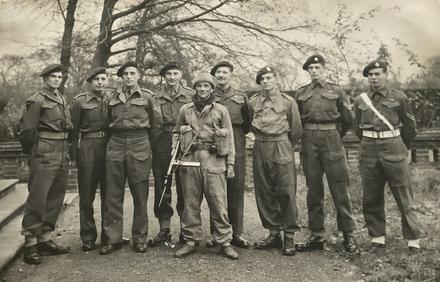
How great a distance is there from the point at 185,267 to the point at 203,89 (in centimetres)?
192

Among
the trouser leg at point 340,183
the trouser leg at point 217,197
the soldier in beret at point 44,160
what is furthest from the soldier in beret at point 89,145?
the trouser leg at point 340,183

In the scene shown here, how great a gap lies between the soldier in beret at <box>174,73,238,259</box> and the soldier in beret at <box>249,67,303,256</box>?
436 millimetres

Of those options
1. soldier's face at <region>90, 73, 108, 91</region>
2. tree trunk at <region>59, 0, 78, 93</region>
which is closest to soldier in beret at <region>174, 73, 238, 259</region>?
soldier's face at <region>90, 73, 108, 91</region>

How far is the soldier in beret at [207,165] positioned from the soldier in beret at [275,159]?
0.44 metres

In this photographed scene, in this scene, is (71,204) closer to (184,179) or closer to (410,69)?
(184,179)

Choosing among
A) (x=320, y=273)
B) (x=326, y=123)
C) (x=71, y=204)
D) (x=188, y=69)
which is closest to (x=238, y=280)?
(x=320, y=273)

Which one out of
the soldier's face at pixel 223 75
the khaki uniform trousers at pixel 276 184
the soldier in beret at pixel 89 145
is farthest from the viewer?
the soldier's face at pixel 223 75

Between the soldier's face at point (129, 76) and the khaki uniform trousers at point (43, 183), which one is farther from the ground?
the soldier's face at point (129, 76)

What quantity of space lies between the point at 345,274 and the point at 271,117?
73.5 inches

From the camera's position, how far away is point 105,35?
10375mm

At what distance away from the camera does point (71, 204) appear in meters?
7.79

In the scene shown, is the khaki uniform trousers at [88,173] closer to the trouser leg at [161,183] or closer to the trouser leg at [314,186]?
the trouser leg at [161,183]

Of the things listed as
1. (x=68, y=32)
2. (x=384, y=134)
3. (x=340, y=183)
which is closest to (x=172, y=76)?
(x=340, y=183)

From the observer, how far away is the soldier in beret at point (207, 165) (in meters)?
4.88
